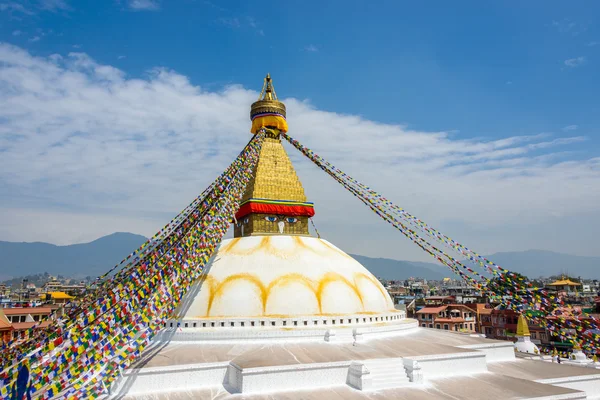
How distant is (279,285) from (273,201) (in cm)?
364

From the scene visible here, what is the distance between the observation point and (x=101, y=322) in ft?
30.6

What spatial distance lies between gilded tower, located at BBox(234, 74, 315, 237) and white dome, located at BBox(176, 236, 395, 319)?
0.83 meters

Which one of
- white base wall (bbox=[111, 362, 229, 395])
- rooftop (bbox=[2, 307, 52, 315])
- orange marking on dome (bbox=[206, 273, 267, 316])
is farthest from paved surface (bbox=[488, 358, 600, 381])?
rooftop (bbox=[2, 307, 52, 315])

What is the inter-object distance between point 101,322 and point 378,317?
7.70 m

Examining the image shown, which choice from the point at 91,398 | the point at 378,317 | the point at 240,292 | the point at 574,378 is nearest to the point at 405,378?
the point at 378,317

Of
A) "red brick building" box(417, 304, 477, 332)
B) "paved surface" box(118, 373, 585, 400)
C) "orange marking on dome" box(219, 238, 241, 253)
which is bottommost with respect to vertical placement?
"red brick building" box(417, 304, 477, 332)

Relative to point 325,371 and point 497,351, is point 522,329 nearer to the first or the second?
point 497,351

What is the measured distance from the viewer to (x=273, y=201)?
14.6m

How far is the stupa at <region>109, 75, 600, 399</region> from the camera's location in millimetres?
8805

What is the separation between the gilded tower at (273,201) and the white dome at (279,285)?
827 mm

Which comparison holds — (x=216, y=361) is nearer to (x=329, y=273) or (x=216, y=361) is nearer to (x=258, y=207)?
(x=329, y=273)

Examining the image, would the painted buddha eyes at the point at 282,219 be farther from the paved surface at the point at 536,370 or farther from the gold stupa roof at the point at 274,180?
the paved surface at the point at 536,370

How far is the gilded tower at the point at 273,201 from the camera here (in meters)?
14.5

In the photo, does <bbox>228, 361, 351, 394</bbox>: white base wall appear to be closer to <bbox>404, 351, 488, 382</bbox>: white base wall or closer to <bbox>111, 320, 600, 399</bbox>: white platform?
<bbox>111, 320, 600, 399</bbox>: white platform
